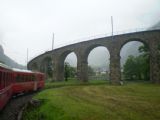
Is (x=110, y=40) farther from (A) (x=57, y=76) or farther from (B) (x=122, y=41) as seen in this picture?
(A) (x=57, y=76)

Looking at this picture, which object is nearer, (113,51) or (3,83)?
(3,83)

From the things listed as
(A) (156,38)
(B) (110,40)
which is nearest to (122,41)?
(B) (110,40)

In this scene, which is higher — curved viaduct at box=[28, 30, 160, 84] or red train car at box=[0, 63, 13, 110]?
curved viaduct at box=[28, 30, 160, 84]

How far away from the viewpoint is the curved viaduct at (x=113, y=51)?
40594 mm

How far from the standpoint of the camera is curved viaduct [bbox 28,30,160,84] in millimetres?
40594

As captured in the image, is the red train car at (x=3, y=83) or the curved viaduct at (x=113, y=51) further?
the curved viaduct at (x=113, y=51)

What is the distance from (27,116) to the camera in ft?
50.5

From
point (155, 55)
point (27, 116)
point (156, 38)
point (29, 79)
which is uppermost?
point (156, 38)

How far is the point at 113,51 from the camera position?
4456cm

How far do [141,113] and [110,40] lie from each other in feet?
112

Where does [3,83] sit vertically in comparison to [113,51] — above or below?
below

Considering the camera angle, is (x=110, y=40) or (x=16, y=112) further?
(x=110, y=40)

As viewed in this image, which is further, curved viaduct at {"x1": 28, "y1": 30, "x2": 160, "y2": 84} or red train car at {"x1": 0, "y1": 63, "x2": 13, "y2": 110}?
curved viaduct at {"x1": 28, "y1": 30, "x2": 160, "y2": 84}

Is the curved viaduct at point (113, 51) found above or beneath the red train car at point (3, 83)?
above
